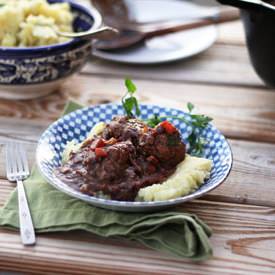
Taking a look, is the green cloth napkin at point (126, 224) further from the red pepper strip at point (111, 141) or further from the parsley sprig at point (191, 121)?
the parsley sprig at point (191, 121)

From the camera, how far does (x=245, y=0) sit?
169 cm

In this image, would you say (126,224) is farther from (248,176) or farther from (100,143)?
(248,176)

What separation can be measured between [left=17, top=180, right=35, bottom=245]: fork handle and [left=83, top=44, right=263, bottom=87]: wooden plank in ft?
2.79

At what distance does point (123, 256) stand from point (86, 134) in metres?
0.50

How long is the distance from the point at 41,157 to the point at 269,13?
728 mm

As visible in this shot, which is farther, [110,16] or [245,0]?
[110,16]

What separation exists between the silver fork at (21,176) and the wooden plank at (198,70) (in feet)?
1.98

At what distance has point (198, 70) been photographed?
7.45ft

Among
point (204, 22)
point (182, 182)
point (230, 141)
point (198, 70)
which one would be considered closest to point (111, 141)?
point (182, 182)

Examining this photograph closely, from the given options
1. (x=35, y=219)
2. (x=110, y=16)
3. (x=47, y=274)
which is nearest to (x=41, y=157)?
(x=35, y=219)

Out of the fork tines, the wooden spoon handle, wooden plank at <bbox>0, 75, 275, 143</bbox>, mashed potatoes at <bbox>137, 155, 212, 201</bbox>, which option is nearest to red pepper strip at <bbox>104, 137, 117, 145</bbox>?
mashed potatoes at <bbox>137, 155, 212, 201</bbox>

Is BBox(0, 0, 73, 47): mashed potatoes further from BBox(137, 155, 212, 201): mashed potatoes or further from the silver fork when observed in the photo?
BBox(137, 155, 212, 201): mashed potatoes

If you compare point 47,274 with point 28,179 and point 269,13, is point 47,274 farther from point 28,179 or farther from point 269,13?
point 269,13

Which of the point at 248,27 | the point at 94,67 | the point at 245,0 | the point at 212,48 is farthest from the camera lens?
the point at 212,48
